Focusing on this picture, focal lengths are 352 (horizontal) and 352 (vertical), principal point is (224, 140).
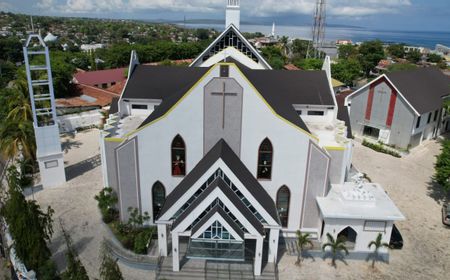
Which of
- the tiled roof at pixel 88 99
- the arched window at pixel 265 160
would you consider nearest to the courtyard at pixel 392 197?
Result: the arched window at pixel 265 160

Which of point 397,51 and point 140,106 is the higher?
point 397,51

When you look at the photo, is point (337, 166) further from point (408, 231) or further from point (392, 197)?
point (392, 197)

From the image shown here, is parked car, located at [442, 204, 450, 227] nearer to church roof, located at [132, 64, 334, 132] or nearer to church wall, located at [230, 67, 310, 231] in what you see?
church roof, located at [132, 64, 334, 132]

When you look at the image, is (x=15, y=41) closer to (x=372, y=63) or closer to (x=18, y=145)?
(x=18, y=145)

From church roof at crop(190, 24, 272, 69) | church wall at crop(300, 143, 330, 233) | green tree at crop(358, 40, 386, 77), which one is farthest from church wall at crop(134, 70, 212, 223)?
green tree at crop(358, 40, 386, 77)

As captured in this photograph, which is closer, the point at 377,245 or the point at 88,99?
the point at 377,245

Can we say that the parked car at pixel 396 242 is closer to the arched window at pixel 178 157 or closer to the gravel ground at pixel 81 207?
the arched window at pixel 178 157

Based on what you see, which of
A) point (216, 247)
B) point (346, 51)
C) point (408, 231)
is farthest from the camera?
point (346, 51)

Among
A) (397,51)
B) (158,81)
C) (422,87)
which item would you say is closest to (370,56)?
(397,51)

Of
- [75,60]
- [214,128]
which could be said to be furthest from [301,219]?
[75,60]
